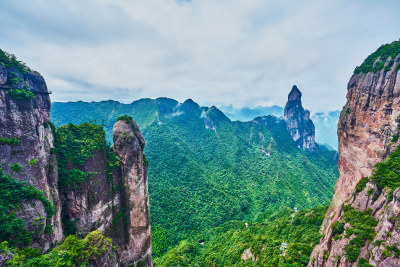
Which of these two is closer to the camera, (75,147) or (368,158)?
(75,147)

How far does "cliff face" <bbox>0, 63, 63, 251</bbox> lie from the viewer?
14.6 meters

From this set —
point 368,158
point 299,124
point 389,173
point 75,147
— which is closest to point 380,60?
point 368,158

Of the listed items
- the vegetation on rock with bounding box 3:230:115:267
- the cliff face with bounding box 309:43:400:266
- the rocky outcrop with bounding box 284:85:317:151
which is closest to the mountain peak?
the rocky outcrop with bounding box 284:85:317:151

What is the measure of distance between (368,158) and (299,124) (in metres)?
133

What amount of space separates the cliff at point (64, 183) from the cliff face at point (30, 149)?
0.06 m

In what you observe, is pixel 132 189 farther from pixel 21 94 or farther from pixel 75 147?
pixel 21 94

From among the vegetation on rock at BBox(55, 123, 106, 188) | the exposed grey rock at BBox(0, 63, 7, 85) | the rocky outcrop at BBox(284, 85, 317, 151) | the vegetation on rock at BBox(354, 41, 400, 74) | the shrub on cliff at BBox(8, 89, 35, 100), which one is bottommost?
the vegetation on rock at BBox(55, 123, 106, 188)

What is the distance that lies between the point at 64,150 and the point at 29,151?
12.0 ft

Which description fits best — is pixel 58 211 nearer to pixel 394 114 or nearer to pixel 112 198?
pixel 112 198

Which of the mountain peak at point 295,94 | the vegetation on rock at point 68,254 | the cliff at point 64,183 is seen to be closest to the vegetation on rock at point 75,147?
the cliff at point 64,183

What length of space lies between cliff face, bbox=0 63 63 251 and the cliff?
6 cm

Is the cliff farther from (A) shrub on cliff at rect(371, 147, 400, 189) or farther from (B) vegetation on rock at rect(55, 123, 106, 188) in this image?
(A) shrub on cliff at rect(371, 147, 400, 189)

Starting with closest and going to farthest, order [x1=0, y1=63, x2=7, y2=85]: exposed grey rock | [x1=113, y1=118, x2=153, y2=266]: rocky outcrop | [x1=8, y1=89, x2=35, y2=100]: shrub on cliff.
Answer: [x1=0, y1=63, x2=7, y2=85]: exposed grey rock
[x1=8, y1=89, x2=35, y2=100]: shrub on cliff
[x1=113, y1=118, x2=153, y2=266]: rocky outcrop

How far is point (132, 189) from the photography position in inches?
955
